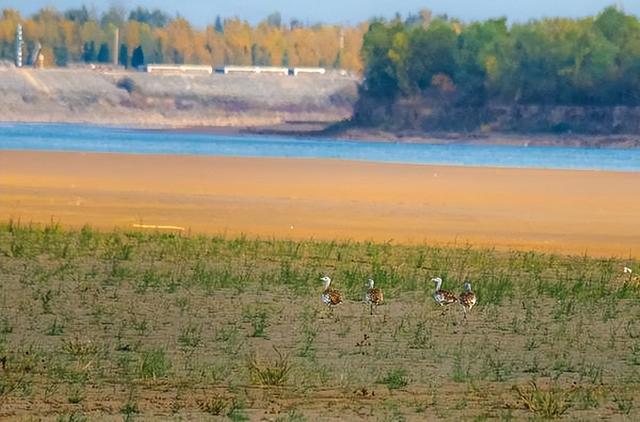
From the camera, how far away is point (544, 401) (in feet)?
47.3

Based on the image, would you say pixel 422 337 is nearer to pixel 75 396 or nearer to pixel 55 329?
pixel 55 329

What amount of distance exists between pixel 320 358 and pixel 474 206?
26.6 m

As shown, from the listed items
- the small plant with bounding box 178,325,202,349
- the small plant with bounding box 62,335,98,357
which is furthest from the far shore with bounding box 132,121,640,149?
the small plant with bounding box 62,335,98,357

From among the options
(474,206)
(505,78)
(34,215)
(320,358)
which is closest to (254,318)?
(320,358)

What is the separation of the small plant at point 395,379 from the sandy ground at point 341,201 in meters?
14.9

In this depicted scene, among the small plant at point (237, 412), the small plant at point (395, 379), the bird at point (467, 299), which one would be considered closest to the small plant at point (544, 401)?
the small plant at point (395, 379)

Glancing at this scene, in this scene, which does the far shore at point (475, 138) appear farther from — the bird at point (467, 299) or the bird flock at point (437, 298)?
the bird at point (467, 299)

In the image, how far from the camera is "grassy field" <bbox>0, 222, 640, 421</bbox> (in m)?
14.6

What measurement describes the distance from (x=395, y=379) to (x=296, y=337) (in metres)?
2.53

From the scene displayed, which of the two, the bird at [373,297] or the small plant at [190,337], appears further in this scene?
the bird at [373,297]

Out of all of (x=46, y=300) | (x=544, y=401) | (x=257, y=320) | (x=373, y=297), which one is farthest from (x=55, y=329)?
(x=544, y=401)

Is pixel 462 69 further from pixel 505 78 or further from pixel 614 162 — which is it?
pixel 614 162

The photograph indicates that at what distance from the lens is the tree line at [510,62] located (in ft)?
471

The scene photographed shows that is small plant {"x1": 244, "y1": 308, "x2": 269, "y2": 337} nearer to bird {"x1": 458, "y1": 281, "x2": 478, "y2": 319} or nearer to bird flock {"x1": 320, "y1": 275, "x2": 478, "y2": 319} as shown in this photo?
bird flock {"x1": 320, "y1": 275, "x2": 478, "y2": 319}
